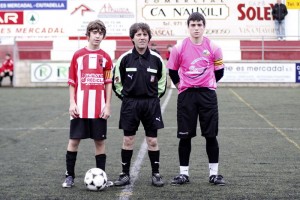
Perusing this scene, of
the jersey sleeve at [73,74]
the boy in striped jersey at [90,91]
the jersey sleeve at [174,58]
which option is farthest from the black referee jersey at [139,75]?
the jersey sleeve at [73,74]

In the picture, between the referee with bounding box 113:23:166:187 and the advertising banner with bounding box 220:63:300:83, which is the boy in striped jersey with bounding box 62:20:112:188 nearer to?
the referee with bounding box 113:23:166:187

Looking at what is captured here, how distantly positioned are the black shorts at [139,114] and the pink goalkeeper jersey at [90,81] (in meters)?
0.32

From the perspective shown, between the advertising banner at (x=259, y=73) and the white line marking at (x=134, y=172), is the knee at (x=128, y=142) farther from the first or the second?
the advertising banner at (x=259, y=73)

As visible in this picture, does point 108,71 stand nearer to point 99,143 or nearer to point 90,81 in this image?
point 90,81

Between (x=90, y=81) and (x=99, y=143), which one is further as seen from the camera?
(x=99, y=143)

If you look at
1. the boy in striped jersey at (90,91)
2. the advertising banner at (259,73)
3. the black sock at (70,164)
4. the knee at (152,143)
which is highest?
the advertising banner at (259,73)

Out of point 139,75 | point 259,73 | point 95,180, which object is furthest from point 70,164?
point 259,73

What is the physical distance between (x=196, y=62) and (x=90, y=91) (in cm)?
124

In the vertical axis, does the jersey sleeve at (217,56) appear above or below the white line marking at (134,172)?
above

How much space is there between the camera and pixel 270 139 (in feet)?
40.8

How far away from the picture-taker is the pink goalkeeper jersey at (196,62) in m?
7.93

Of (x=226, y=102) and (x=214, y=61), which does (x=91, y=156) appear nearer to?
(x=214, y=61)

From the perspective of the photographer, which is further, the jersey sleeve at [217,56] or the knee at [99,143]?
the jersey sleeve at [217,56]

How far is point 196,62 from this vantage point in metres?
7.92
